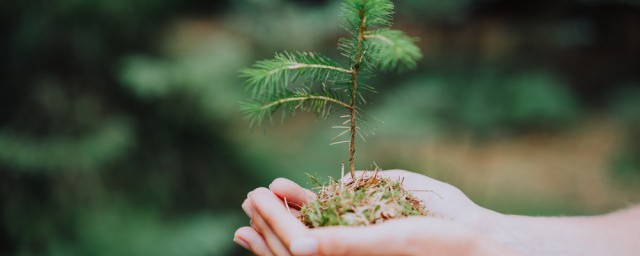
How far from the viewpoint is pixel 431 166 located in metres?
3.41

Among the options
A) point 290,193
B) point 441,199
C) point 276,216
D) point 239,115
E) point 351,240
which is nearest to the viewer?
point 351,240

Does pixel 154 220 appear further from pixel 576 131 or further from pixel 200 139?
pixel 576 131

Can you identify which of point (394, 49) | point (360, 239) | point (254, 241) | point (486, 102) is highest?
point (486, 102)

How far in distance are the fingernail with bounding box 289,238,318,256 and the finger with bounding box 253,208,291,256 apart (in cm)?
14

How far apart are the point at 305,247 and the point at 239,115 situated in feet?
6.99

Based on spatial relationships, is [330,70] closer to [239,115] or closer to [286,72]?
[286,72]

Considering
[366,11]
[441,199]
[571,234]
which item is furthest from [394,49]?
[571,234]

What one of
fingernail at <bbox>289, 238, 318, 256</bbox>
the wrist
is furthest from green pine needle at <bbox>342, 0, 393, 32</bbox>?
the wrist

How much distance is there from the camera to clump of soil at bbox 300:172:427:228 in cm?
112

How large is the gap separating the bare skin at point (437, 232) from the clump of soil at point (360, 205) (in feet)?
0.23

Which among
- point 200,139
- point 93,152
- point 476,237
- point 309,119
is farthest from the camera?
point 309,119

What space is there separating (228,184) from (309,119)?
714 millimetres

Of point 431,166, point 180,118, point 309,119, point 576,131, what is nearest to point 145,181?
point 180,118

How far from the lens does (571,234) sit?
179 centimetres
